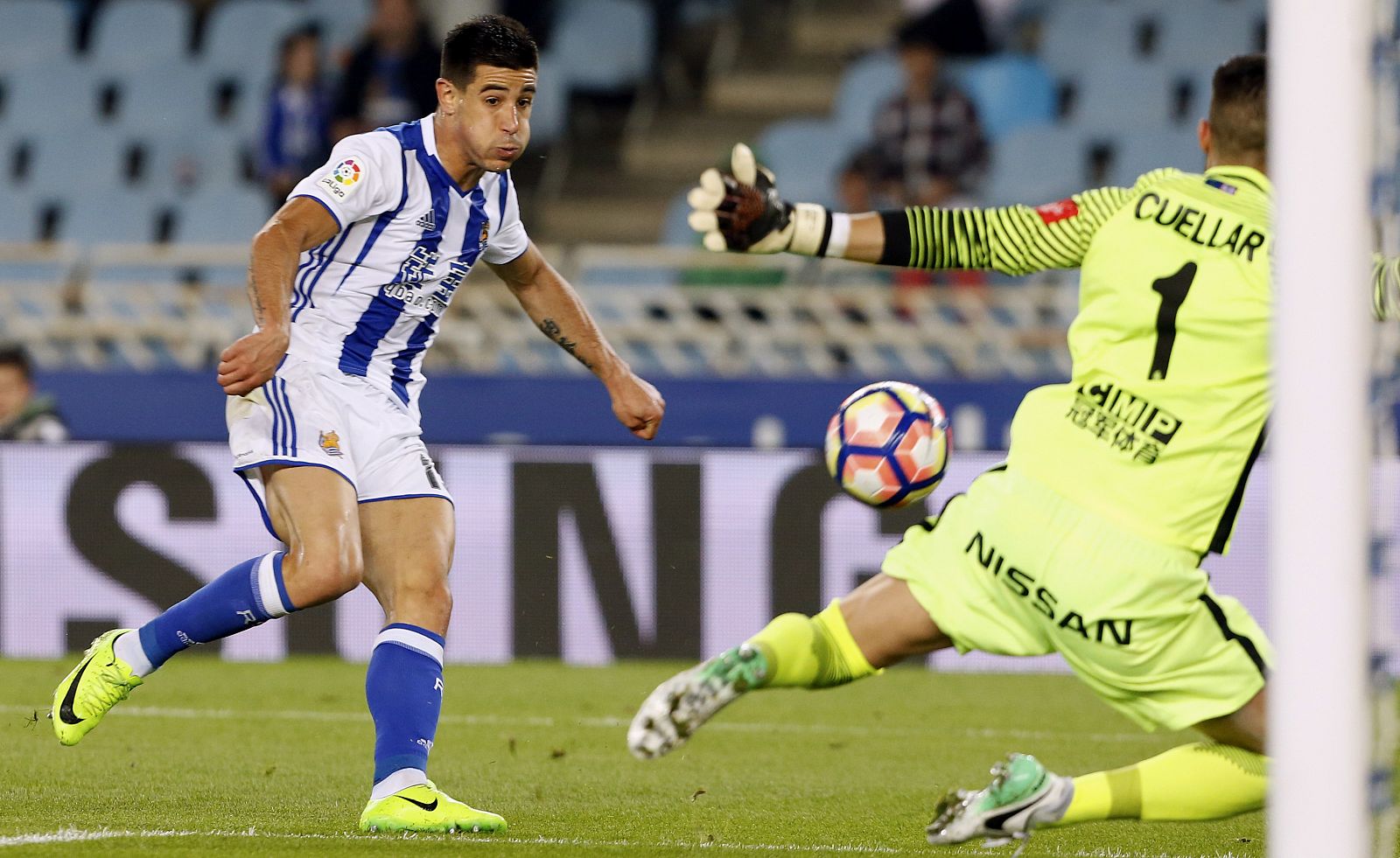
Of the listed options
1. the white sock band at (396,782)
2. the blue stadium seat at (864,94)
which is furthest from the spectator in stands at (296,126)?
the white sock band at (396,782)

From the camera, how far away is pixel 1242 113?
3.83 meters

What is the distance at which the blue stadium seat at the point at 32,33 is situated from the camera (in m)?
15.3

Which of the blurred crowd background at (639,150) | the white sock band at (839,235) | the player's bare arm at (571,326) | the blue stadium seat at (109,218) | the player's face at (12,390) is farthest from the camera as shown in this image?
the blue stadium seat at (109,218)

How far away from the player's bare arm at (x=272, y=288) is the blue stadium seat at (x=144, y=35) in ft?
36.2

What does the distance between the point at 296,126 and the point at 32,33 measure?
357 centimetres

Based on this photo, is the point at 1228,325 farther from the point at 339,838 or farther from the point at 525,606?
the point at 525,606

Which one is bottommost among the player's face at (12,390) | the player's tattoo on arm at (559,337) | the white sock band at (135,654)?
the white sock band at (135,654)

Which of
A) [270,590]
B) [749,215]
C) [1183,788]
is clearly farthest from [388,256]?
[1183,788]

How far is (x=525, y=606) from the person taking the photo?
9.37m

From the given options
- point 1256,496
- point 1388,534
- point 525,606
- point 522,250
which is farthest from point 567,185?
point 1388,534

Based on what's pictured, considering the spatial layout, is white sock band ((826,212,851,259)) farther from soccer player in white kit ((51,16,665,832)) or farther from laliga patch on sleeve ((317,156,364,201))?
laliga patch on sleeve ((317,156,364,201))

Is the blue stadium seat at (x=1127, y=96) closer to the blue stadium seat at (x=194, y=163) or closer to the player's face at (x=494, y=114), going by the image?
the blue stadium seat at (x=194, y=163)

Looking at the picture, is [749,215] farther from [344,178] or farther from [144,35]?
[144,35]

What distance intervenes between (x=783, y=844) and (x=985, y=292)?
6584 mm
